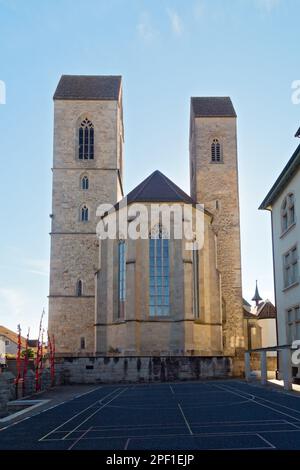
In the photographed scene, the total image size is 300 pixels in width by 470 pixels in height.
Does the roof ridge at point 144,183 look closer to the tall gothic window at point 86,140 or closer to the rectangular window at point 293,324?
the tall gothic window at point 86,140

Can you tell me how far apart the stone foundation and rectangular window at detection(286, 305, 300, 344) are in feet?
19.3

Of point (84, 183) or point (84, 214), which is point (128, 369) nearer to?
point (84, 214)

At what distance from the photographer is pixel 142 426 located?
479 inches

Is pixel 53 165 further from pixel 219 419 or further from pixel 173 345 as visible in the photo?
pixel 219 419

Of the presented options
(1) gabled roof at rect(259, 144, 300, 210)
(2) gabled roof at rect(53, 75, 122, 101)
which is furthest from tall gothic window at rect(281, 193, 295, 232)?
(2) gabled roof at rect(53, 75, 122, 101)

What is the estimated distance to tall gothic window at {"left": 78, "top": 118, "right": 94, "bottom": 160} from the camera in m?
47.6

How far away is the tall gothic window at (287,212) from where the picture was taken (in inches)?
1046

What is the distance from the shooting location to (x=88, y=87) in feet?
163

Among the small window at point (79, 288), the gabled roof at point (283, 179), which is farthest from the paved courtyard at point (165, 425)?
the small window at point (79, 288)

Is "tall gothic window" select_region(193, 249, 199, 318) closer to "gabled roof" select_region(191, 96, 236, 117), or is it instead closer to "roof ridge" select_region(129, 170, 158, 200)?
"roof ridge" select_region(129, 170, 158, 200)

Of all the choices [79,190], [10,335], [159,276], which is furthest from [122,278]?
[10,335]

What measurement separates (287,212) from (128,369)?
11.1 meters

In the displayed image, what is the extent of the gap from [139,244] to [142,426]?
2578 centimetres

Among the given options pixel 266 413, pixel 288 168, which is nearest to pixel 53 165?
pixel 288 168
